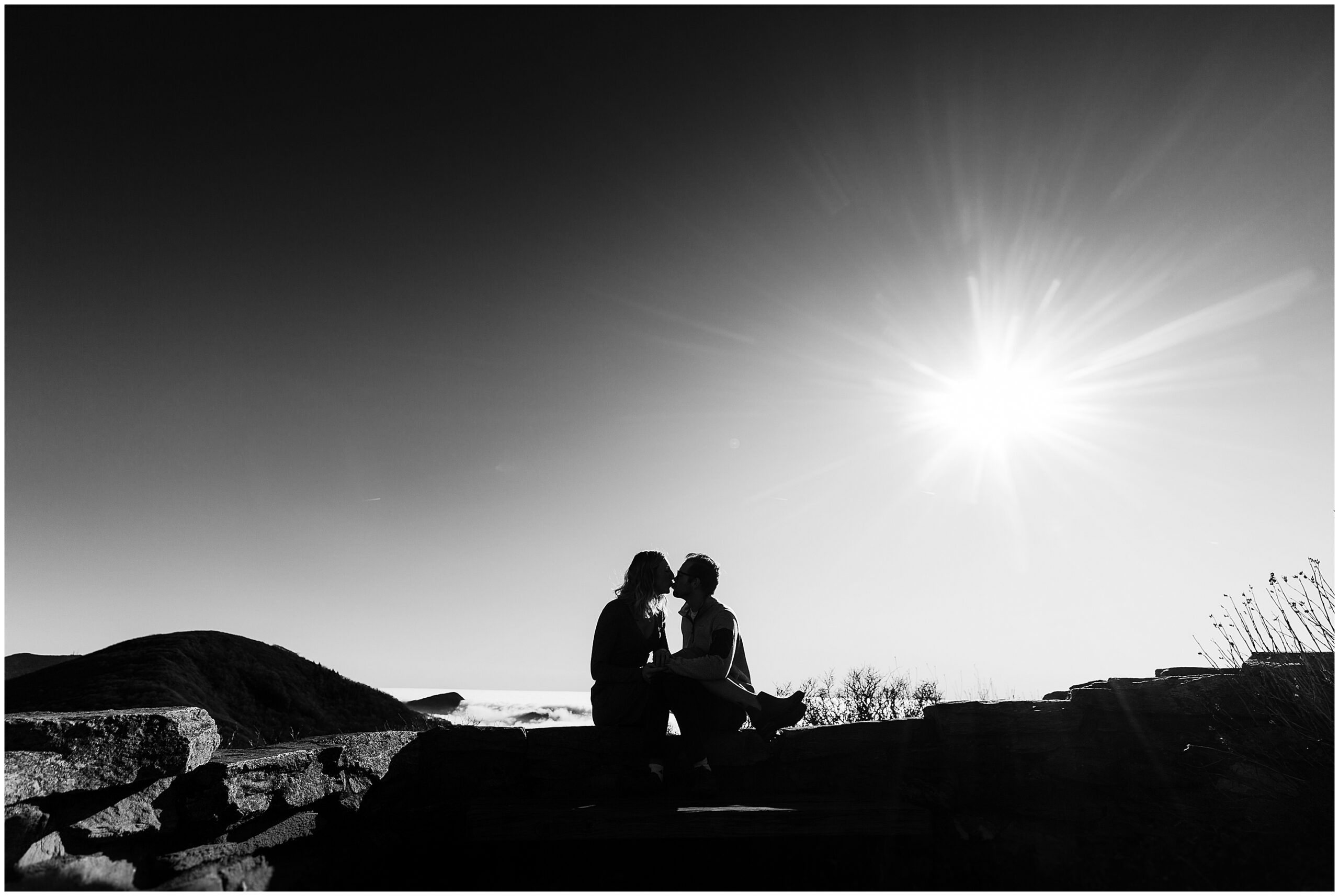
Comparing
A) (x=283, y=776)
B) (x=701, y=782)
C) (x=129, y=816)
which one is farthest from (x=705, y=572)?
(x=129, y=816)

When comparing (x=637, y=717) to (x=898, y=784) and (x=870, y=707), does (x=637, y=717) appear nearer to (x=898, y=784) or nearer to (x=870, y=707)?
(x=898, y=784)

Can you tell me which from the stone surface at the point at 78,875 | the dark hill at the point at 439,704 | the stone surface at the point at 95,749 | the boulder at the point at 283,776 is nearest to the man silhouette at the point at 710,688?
the boulder at the point at 283,776

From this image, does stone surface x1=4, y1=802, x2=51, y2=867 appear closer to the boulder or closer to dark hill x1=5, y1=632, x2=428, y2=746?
the boulder

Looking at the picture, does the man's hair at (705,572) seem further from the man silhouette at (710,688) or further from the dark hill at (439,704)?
the dark hill at (439,704)

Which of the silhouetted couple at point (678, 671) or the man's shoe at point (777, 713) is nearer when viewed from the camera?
the silhouetted couple at point (678, 671)

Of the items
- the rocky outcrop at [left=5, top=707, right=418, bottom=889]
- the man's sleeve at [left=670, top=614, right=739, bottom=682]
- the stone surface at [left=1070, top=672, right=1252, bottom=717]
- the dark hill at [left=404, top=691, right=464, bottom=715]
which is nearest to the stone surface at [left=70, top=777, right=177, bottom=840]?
the rocky outcrop at [left=5, top=707, right=418, bottom=889]

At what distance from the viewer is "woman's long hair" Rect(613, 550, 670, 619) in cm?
595

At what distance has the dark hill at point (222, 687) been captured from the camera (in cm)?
896

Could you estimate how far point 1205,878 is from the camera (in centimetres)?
400

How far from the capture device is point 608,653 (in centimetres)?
577

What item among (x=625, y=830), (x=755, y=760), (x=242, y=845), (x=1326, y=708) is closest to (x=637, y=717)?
(x=755, y=760)

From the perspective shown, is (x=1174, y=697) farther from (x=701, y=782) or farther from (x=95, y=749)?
(x=95, y=749)

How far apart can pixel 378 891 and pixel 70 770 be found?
1.75 metres

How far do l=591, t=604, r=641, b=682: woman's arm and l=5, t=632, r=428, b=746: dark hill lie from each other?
389 centimetres
